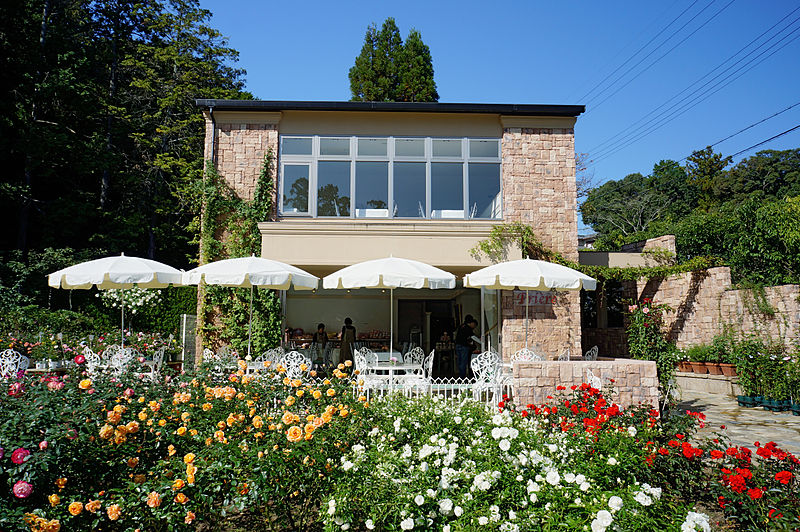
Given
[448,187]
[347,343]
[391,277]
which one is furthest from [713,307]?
[391,277]

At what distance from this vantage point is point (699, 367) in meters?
13.8

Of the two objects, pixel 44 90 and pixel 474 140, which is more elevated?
pixel 44 90

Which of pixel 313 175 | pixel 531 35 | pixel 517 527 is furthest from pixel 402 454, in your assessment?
pixel 531 35

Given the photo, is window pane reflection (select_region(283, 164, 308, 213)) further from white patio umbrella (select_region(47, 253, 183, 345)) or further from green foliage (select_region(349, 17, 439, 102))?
green foliage (select_region(349, 17, 439, 102))

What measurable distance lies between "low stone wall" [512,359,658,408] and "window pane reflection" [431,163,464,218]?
234 inches

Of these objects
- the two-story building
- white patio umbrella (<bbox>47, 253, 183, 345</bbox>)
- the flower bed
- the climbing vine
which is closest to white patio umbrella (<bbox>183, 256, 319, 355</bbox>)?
white patio umbrella (<bbox>47, 253, 183, 345</bbox>)

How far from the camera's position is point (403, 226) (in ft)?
40.7

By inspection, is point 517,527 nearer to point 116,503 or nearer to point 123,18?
point 116,503

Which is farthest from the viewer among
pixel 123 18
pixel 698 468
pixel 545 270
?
pixel 123 18

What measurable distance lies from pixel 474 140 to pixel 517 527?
11230mm

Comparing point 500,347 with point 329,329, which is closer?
point 500,347

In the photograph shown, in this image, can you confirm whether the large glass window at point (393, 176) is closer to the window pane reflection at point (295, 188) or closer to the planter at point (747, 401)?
the window pane reflection at point (295, 188)

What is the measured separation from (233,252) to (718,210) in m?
28.5

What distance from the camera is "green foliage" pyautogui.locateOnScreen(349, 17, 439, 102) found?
3041 cm
